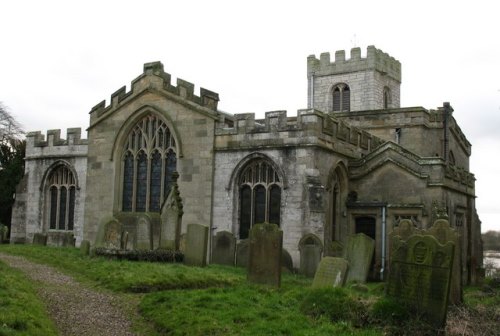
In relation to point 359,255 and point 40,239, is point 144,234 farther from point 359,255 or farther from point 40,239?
point 40,239

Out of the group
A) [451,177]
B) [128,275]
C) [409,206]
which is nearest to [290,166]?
[409,206]

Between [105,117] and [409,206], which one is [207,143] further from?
[409,206]

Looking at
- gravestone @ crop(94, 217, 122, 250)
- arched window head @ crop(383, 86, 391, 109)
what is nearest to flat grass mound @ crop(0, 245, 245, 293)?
gravestone @ crop(94, 217, 122, 250)

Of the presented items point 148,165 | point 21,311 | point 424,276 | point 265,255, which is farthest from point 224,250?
point 21,311

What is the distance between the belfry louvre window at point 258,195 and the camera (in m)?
20.8

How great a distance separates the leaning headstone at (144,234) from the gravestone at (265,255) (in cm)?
494

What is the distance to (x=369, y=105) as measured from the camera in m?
33.4

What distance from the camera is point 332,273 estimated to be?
12.3 meters

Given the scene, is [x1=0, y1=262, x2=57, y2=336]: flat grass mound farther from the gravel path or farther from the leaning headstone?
the leaning headstone

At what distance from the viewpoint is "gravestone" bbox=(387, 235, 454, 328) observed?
945 centimetres

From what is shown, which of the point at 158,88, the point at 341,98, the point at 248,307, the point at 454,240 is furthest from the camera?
the point at 341,98

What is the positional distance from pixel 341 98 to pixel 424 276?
2567cm

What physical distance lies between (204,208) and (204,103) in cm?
380

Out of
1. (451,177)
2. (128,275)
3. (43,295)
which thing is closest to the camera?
(43,295)
